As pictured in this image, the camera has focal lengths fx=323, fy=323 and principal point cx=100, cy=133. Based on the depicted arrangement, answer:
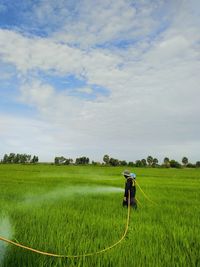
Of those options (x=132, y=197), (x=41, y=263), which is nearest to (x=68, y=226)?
(x=41, y=263)

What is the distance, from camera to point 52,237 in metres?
4.81

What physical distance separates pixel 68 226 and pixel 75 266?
2248 mm

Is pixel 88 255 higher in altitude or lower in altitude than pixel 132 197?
lower

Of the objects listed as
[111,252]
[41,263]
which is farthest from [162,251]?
[41,263]

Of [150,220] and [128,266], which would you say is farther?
[150,220]

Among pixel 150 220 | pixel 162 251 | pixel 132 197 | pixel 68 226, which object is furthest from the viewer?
pixel 132 197

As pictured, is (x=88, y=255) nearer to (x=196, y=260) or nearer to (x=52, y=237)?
(x=52, y=237)

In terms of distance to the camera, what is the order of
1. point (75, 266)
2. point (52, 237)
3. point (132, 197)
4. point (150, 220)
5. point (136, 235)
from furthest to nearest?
point (132, 197), point (150, 220), point (136, 235), point (52, 237), point (75, 266)

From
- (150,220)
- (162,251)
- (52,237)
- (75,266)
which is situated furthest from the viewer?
(150,220)

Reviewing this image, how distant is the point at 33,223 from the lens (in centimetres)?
600

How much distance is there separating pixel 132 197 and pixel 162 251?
427cm

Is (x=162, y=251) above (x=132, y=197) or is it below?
below

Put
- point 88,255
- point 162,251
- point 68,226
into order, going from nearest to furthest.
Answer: point 88,255 < point 162,251 < point 68,226

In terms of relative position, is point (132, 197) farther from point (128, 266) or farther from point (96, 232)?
point (128, 266)
